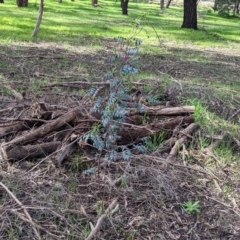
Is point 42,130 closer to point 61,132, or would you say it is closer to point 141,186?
point 61,132

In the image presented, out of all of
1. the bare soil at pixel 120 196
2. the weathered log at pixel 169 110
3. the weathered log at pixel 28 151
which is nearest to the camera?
the bare soil at pixel 120 196

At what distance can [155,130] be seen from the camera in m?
4.18

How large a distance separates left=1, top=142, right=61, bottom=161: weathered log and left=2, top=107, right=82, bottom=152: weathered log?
0.04 metres

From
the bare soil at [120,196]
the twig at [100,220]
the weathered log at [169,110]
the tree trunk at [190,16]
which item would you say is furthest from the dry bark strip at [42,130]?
the tree trunk at [190,16]

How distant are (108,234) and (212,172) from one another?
1224mm

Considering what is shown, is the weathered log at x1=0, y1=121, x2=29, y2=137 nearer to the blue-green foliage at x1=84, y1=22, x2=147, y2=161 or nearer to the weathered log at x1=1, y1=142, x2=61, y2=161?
the weathered log at x1=1, y1=142, x2=61, y2=161

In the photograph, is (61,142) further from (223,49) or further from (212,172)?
(223,49)

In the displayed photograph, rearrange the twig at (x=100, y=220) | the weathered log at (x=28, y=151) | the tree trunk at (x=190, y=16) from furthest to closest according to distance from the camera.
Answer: the tree trunk at (x=190, y=16) → the weathered log at (x=28, y=151) → the twig at (x=100, y=220)

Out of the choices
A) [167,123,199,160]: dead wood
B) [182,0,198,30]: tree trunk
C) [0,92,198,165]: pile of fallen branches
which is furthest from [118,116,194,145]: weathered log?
[182,0,198,30]: tree trunk

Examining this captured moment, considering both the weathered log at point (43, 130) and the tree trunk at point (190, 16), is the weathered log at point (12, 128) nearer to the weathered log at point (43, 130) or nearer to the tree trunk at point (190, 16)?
the weathered log at point (43, 130)

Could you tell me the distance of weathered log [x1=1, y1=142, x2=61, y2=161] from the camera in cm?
368

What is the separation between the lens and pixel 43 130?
393 centimetres

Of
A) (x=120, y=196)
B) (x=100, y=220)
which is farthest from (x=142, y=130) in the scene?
(x=100, y=220)

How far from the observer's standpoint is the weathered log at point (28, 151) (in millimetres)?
3680
